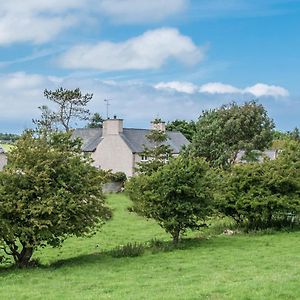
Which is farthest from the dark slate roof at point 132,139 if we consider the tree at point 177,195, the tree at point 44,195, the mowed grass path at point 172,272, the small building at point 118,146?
the tree at point 44,195

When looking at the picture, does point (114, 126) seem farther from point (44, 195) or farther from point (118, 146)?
point (44, 195)

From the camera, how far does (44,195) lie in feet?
65.9

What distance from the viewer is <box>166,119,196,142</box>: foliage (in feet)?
305

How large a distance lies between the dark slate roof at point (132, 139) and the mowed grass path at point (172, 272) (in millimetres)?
34756

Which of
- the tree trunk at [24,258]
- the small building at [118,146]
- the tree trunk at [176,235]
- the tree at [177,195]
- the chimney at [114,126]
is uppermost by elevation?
the chimney at [114,126]

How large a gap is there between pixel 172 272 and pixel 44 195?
5.60m

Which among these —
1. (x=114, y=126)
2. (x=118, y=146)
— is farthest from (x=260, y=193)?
(x=114, y=126)

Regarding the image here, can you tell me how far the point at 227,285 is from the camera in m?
13.3

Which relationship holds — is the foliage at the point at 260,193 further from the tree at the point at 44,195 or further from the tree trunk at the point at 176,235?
the tree at the point at 44,195

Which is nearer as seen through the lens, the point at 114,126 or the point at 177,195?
the point at 177,195

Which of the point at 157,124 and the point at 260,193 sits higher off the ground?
the point at 157,124

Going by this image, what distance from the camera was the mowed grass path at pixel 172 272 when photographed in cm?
1295

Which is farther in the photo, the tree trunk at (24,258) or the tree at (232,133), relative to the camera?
the tree at (232,133)

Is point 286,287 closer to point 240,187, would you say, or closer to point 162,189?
point 162,189
